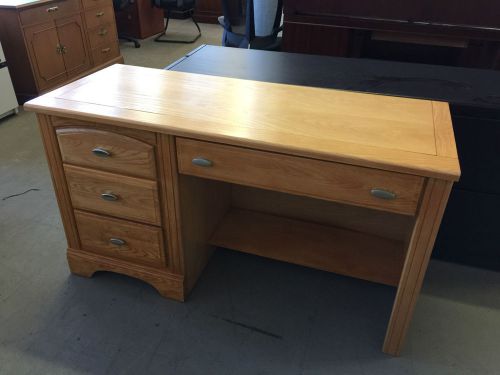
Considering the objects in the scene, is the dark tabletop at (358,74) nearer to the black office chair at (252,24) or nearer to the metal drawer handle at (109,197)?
the metal drawer handle at (109,197)

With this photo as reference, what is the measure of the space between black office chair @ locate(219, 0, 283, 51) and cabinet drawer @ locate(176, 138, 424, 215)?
174 cm

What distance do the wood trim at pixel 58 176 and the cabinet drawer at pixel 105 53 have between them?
2.49m

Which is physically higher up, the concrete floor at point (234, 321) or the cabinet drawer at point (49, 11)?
the cabinet drawer at point (49, 11)

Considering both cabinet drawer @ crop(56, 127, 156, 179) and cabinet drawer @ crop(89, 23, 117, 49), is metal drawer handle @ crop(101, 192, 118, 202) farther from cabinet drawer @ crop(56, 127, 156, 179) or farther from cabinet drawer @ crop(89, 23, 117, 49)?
cabinet drawer @ crop(89, 23, 117, 49)

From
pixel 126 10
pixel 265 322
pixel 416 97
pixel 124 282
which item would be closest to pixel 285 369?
pixel 265 322

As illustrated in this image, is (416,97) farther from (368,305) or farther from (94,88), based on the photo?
(94,88)

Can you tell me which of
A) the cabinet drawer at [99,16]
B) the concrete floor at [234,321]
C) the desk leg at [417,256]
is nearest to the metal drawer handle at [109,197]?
the concrete floor at [234,321]

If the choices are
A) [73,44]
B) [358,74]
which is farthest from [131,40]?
[358,74]

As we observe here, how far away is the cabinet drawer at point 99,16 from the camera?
11.3 ft

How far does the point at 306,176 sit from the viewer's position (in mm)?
1117

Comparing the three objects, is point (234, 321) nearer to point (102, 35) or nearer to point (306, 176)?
point (306, 176)

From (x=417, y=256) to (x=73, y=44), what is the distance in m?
3.14

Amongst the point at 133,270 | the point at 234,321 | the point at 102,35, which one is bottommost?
the point at 234,321

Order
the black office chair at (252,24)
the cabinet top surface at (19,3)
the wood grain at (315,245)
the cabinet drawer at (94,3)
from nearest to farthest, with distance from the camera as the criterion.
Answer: the wood grain at (315,245) → the black office chair at (252,24) → the cabinet top surface at (19,3) → the cabinet drawer at (94,3)
